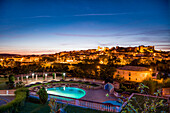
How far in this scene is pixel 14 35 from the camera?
1097 inches

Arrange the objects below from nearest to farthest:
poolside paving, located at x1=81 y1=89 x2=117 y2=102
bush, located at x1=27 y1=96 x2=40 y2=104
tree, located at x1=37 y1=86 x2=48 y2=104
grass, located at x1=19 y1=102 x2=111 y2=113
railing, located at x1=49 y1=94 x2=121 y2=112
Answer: railing, located at x1=49 y1=94 x2=121 y2=112 < grass, located at x1=19 y1=102 x2=111 y2=113 < tree, located at x1=37 y1=86 x2=48 y2=104 < bush, located at x1=27 y1=96 x2=40 y2=104 < poolside paving, located at x1=81 y1=89 x2=117 y2=102

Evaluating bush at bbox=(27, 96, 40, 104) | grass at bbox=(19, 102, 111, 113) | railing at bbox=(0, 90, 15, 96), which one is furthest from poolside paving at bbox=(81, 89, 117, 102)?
railing at bbox=(0, 90, 15, 96)

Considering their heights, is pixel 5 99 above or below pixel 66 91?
above

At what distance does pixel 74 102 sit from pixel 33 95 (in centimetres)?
481

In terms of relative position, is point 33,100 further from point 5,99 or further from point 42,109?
point 5,99

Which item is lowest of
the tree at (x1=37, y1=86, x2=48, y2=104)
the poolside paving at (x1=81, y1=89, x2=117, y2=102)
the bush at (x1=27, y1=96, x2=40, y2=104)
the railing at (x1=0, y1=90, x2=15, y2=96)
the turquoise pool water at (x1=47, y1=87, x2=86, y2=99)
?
the turquoise pool water at (x1=47, y1=87, x2=86, y2=99)

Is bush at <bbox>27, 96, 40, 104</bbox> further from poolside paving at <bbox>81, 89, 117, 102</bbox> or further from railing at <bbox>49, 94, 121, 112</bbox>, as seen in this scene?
poolside paving at <bbox>81, 89, 117, 102</bbox>

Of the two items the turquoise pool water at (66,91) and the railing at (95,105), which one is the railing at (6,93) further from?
the turquoise pool water at (66,91)

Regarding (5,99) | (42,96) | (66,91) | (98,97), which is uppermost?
(42,96)

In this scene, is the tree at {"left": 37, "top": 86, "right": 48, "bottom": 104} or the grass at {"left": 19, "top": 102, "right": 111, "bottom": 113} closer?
the grass at {"left": 19, "top": 102, "right": 111, "bottom": 113}

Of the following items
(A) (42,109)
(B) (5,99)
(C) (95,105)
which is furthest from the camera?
(B) (5,99)

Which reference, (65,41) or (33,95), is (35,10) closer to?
(33,95)

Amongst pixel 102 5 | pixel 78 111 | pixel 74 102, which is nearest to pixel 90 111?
pixel 78 111

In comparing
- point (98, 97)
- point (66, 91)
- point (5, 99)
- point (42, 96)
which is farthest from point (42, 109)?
point (66, 91)
